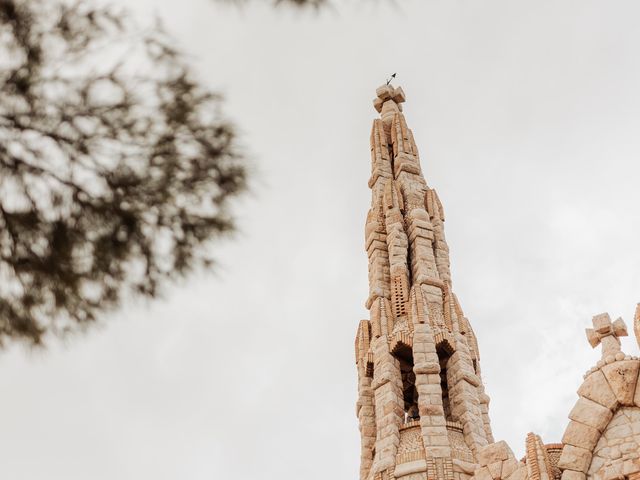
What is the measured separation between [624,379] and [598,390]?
503 mm

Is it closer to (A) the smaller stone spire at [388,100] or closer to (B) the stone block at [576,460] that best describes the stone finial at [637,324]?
(B) the stone block at [576,460]

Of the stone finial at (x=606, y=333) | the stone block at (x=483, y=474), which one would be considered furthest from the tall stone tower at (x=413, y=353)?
the stone finial at (x=606, y=333)

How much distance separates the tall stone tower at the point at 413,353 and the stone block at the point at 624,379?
621 cm

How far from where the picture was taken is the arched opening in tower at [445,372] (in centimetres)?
2092

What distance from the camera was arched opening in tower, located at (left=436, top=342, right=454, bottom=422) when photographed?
20922 millimetres

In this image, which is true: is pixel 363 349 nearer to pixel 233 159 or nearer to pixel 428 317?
pixel 428 317

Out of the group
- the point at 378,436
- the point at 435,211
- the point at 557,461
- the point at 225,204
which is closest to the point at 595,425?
the point at 557,461

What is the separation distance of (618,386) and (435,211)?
44.7ft

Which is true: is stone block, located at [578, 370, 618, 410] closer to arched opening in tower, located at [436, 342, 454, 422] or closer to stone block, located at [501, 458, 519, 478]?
stone block, located at [501, 458, 519, 478]

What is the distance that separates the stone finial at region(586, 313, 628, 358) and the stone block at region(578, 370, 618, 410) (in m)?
0.45

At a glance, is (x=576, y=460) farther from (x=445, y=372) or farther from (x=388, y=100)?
(x=388, y=100)

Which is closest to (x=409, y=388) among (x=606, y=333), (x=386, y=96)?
(x=606, y=333)

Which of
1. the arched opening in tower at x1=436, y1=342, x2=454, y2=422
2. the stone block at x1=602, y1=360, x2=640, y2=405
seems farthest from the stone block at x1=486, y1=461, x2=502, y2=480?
the arched opening in tower at x1=436, y1=342, x2=454, y2=422

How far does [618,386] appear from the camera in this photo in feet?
41.0
